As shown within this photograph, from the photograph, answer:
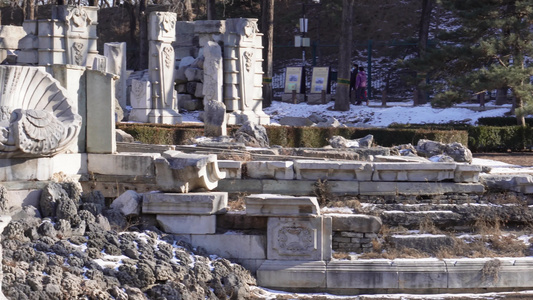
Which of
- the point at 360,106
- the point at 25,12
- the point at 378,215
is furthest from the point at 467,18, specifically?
the point at 25,12

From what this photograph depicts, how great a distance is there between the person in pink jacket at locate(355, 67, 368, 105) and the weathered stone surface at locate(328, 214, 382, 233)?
2005 centimetres

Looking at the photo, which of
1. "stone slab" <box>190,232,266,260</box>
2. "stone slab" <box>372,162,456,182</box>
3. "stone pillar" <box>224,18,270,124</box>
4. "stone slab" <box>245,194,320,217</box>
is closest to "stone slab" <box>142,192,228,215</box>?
"stone slab" <box>190,232,266,260</box>

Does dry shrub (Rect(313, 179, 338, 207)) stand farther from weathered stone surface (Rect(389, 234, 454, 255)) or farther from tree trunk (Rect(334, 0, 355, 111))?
tree trunk (Rect(334, 0, 355, 111))

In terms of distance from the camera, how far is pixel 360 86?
29422 millimetres

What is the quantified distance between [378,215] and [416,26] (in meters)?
30.7

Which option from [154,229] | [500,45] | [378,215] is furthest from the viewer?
[500,45]

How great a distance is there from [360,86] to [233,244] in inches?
823

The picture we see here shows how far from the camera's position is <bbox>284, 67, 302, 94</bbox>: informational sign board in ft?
101

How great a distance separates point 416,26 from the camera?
3947cm

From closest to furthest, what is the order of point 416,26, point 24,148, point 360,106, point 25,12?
point 24,148, point 360,106, point 25,12, point 416,26

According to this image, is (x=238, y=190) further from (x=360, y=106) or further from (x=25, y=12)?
(x=25, y=12)

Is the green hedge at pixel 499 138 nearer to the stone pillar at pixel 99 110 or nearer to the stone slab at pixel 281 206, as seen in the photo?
the stone slab at pixel 281 206

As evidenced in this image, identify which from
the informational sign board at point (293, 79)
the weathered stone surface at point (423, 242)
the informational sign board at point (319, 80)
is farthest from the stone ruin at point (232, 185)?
the informational sign board at point (293, 79)

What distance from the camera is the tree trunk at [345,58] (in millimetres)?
27516
